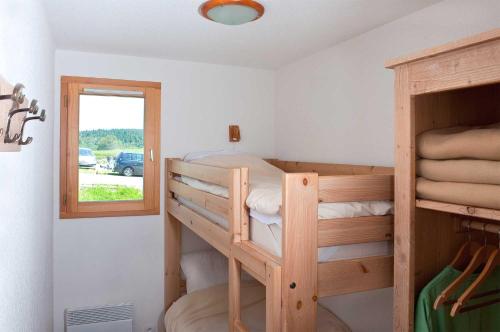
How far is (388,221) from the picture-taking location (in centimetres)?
154

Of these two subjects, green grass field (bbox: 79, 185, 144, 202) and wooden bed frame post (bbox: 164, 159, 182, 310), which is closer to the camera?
green grass field (bbox: 79, 185, 144, 202)

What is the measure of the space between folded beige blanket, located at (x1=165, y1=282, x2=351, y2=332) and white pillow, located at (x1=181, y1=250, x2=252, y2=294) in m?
0.09

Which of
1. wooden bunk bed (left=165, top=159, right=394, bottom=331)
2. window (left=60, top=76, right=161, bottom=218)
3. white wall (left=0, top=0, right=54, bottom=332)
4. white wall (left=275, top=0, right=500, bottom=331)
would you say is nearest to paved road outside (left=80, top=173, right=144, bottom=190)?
window (left=60, top=76, right=161, bottom=218)

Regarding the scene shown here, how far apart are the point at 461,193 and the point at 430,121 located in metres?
0.33

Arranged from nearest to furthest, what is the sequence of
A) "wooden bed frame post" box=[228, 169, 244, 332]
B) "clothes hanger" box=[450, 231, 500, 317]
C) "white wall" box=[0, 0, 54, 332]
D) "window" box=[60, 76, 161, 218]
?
"white wall" box=[0, 0, 54, 332] → "clothes hanger" box=[450, 231, 500, 317] → "wooden bed frame post" box=[228, 169, 244, 332] → "window" box=[60, 76, 161, 218]

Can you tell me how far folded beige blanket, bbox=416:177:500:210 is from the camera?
113cm

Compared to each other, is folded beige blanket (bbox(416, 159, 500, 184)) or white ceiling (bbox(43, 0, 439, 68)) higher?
white ceiling (bbox(43, 0, 439, 68))

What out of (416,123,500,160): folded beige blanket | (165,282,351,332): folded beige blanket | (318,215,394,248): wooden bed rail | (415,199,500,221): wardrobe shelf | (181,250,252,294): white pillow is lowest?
(165,282,351,332): folded beige blanket

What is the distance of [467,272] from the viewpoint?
1392mm

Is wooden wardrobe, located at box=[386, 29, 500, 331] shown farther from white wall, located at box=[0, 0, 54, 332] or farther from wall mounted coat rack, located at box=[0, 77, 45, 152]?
Answer: white wall, located at box=[0, 0, 54, 332]

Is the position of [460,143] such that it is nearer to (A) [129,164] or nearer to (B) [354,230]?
(B) [354,230]

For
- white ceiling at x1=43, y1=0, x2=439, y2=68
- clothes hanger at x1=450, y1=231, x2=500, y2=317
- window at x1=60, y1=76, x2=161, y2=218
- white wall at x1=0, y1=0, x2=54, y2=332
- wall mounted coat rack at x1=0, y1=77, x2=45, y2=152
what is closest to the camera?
wall mounted coat rack at x1=0, y1=77, x2=45, y2=152

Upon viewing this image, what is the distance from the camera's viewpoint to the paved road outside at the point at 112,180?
3.10m

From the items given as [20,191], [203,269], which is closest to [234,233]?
[20,191]
